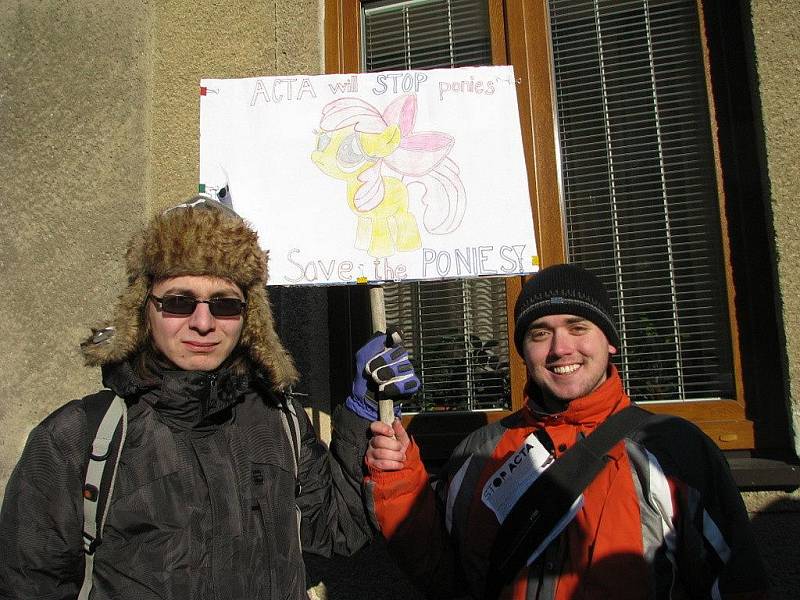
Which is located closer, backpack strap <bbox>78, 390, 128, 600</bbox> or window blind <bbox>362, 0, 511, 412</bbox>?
backpack strap <bbox>78, 390, 128, 600</bbox>

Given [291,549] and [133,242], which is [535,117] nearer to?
[133,242]

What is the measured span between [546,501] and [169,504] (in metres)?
0.96

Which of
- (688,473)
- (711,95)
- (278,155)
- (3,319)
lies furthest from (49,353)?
(711,95)

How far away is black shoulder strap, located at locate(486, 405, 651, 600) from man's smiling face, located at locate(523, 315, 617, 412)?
133 mm

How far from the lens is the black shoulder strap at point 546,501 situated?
1712mm

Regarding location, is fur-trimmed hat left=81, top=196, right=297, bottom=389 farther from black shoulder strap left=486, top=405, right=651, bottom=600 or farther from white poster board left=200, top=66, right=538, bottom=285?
black shoulder strap left=486, top=405, right=651, bottom=600

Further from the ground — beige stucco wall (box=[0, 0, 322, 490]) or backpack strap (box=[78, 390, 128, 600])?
beige stucco wall (box=[0, 0, 322, 490])

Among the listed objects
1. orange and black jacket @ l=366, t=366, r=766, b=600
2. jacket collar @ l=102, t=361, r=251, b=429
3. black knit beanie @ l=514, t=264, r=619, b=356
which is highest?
black knit beanie @ l=514, t=264, r=619, b=356

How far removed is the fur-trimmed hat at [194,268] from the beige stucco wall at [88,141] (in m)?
1.71

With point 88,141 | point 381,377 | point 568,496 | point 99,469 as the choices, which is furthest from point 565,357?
point 88,141

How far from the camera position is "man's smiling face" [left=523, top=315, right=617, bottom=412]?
1866mm

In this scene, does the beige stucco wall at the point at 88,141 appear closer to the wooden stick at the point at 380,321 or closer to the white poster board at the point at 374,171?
the white poster board at the point at 374,171

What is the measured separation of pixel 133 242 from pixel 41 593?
963 millimetres

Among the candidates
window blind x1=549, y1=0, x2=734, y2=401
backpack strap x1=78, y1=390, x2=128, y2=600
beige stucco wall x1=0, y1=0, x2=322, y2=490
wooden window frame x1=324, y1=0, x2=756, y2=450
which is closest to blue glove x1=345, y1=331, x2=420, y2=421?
backpack strap x1=78, y1=390, x2=128, y2=600
